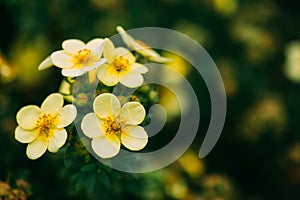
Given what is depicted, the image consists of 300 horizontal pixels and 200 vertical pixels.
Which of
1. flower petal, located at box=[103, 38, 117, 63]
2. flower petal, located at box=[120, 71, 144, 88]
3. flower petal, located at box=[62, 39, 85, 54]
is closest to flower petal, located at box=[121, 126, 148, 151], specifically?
flower petal, located at box=[120, 71, 144, 88]

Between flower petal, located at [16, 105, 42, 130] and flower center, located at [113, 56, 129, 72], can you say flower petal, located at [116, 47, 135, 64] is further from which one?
flower petal, located at [16, 105, 42, 130]

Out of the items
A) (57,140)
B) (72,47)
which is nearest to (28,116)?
(57,140)

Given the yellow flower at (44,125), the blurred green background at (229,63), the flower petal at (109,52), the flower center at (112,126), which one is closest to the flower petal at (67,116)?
the yellow flower at (44,125)

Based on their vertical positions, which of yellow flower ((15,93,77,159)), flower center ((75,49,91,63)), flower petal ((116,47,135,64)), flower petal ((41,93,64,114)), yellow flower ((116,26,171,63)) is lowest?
yellow flower ((15,93,77,159))

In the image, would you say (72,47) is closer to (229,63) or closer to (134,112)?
(134,112)

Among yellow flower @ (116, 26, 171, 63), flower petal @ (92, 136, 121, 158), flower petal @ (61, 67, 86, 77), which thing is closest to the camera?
flower petal @ (92, 136, 121, 158)

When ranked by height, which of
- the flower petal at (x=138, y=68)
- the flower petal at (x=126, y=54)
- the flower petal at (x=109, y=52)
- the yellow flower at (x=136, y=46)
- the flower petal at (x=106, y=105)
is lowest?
the flower petal at (x=106, y=105)

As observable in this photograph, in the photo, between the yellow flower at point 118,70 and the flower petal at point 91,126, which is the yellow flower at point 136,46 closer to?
the yellow flower at point 118,70
